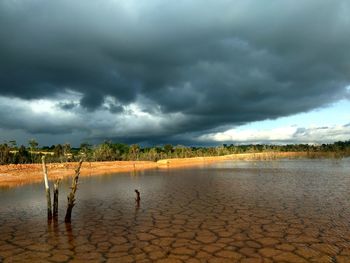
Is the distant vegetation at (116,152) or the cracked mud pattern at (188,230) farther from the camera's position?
the distant vegetation at (116,152)

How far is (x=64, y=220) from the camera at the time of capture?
44.7 feet

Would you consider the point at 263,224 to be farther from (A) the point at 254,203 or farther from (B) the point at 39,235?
(B) the point at 39,235

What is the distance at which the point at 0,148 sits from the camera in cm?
5844

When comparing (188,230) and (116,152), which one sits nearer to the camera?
(188,230)

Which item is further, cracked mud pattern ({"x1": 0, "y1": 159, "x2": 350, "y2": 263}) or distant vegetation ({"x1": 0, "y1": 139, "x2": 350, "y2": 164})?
distant vegetation ({"x1": 0, "y1": 139, "x2": 350, "y2": 164})

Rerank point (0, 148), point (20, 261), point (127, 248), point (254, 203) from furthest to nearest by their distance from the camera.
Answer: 1. point (0, 148)
2. point (254, 203)
3. point (127, 248)
4. point (20, 261)

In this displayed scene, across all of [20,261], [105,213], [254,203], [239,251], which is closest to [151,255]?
[239,251]

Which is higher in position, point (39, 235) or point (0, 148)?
point (0, 148)

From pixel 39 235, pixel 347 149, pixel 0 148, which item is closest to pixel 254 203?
pixel 39 235

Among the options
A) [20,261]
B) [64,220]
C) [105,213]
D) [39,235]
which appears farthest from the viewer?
[105,213]

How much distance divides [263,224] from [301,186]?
39.3 feet

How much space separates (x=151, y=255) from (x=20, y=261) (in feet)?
11.3

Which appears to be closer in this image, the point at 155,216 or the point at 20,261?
the point at 20,261

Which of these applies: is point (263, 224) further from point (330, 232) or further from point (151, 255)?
point (151, 255)
